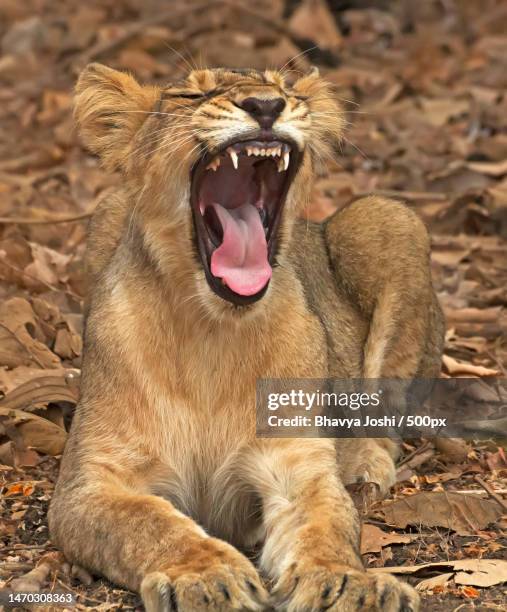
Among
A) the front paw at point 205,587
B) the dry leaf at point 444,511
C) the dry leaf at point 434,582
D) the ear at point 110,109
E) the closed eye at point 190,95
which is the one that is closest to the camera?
the front paw at point 205,587

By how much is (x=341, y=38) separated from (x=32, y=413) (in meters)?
9.89

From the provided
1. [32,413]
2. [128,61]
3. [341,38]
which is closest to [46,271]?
[32,413]

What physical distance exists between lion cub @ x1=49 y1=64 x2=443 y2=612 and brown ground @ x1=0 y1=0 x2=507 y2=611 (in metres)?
0.32

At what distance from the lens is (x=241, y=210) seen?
5.41 meters

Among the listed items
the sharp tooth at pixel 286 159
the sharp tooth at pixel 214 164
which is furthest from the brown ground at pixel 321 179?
the sharp tooth at pixel 214 164

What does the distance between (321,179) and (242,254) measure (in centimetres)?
558

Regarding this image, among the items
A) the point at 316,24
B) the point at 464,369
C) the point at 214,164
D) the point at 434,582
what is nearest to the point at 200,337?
the point at 214,164

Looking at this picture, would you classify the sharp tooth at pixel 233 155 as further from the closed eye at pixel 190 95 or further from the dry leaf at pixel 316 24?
the dry leaf at pixel 316 24

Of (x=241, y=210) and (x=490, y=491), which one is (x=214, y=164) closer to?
(x=241, y=210)

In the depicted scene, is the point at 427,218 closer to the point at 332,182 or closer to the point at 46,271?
the point at 332,182

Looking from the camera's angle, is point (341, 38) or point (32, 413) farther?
point (341, 38)

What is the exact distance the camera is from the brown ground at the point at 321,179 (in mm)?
5457

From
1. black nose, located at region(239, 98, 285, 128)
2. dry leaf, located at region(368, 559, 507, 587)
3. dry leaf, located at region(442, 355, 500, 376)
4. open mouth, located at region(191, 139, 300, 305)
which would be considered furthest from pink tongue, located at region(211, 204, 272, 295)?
dry leaf, located at region(442, 355, 500, 376)

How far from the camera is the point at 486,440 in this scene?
6.45m
